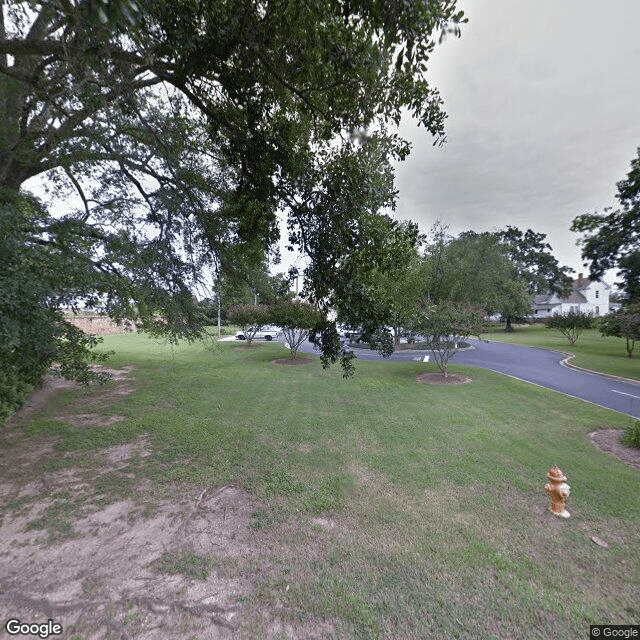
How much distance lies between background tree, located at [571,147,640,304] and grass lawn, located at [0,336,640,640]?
5.54 meters

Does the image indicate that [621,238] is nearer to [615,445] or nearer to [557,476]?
[615,445]

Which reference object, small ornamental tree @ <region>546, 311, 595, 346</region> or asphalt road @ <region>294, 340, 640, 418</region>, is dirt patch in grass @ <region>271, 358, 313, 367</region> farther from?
small ornamental tree @ <region>546, 311, 595, 346</region>

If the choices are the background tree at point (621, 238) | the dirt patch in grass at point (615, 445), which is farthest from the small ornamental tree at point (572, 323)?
the dirt patch in grass at point (615, 445)

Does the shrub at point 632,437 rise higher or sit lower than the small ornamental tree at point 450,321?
lower

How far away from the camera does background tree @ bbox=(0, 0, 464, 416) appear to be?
10.7ft

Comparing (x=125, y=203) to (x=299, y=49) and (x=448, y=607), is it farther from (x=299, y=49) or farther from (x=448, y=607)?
(x=448, y=607)

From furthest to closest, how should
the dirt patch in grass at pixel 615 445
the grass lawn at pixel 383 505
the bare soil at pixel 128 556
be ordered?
the dirt patch in grass at pixel 615 445
the grass lawn at pixel 383 505
the bare soil at pixel 128 556

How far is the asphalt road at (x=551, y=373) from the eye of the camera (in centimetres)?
1026

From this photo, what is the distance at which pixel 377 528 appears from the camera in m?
3.95

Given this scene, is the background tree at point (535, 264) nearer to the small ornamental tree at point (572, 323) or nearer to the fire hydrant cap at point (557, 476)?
the small ornamental tree at point (572, 323)

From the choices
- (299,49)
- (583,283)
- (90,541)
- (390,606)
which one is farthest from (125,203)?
(583,283)

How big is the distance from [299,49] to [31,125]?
534cm

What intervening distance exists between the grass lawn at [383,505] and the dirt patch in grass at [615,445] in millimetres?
258

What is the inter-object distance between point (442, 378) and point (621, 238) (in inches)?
319
